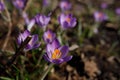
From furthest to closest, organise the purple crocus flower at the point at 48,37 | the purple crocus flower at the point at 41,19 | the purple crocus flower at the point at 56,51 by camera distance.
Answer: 1. the purple crocus flower at the point at 41,19
2. the purple crocus flower at the point at 48,37
3. the purple crocus flower at the point at 56,51

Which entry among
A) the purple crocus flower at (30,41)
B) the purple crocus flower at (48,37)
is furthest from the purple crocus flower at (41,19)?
the purple crocus flower at (30,41)

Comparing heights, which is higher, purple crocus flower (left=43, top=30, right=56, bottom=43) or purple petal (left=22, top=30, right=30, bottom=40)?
purple petal (left=22, top=30, right=30, bottom=40)

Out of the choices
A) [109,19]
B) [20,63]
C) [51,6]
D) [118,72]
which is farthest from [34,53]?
[109,19]

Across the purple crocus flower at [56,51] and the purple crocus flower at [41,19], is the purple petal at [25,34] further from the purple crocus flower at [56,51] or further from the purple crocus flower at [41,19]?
the purple crocus flower at [41,19]

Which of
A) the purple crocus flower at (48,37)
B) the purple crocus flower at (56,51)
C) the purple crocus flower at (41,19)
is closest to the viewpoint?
the purple crocus flower at (56,51)

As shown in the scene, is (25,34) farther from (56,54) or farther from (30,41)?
(56,54)

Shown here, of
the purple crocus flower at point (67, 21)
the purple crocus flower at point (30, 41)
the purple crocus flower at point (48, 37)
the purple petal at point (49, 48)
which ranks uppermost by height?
the purple crocus flower at point (30, 41)

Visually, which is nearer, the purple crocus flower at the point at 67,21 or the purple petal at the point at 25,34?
the purple petal at the point at 25,34

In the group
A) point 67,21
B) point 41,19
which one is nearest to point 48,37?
point 41,19

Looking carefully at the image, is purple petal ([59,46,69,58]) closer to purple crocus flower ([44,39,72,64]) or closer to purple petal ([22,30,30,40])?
purple crocus flower ([44,39,72,64])

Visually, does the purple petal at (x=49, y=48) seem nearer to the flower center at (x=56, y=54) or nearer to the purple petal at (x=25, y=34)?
the flower center at (x=56, y=54)

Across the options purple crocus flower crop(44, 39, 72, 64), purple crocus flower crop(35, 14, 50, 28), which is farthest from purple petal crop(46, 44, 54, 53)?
purple crocus flower crop(35, 14, 50, 28)

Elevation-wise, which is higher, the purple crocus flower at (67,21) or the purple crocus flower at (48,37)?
the purple crocus flower at (48,37)

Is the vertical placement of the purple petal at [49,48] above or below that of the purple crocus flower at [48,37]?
above
